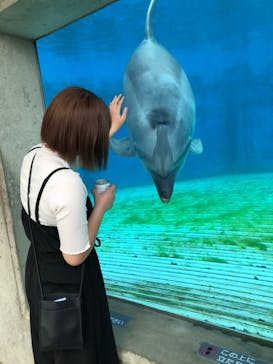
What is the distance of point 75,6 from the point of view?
1626mm

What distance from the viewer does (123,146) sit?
5.85ft

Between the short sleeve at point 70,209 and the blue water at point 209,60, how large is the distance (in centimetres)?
528

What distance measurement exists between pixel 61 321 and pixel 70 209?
451mm

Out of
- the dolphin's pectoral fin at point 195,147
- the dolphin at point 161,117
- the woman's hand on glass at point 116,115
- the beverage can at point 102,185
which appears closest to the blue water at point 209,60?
the dolphin's pectoral fin at point 195,147

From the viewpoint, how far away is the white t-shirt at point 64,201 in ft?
3.05

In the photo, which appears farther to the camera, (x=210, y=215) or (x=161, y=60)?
(x=210, y=215)

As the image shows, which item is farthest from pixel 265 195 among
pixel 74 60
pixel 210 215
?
pixel 74 60

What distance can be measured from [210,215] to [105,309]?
3.57 metres

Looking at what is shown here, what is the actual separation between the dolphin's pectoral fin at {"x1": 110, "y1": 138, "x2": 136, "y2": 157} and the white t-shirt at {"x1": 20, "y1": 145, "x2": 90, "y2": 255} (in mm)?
744

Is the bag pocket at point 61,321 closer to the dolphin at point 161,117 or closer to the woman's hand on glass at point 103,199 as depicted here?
the woman's hand on glass at point 103,199

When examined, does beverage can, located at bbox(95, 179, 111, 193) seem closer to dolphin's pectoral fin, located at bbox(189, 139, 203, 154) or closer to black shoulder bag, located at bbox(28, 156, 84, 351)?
black shoulder bag, located at bbox(28, 156, 84, 351)

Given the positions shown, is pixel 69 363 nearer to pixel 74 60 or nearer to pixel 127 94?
pixel 127 94

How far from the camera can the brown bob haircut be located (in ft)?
3.11

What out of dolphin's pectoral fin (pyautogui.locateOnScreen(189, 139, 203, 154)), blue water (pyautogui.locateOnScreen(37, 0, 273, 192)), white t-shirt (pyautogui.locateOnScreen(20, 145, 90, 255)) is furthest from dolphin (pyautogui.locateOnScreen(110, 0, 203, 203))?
blue water (pyautogui.locateOnScreen(37, 0, 273, 192))
